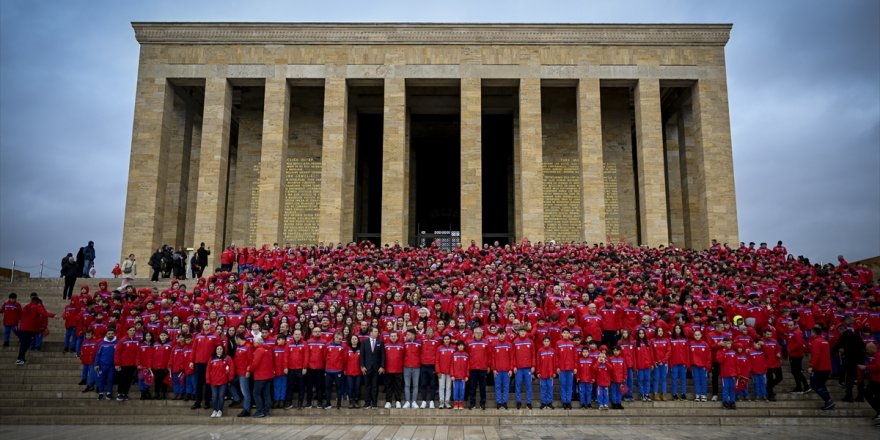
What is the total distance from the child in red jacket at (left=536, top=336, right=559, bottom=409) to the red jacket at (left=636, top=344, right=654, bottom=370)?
1.64m

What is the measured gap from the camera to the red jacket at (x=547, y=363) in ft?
39.2

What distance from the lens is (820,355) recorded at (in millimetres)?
12250

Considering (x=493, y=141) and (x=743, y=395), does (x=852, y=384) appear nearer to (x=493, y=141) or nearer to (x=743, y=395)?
(x=743, y=395)

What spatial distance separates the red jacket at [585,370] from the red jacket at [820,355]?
14.3 feet

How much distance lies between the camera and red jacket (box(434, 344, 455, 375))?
1200 centimetres

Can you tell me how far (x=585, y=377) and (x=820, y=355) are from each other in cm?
460

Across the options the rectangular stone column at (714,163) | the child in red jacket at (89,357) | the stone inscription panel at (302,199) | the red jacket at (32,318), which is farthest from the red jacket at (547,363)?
the stone inscription panel at (302,199)

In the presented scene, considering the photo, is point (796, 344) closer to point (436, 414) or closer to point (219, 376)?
point (436, 414)

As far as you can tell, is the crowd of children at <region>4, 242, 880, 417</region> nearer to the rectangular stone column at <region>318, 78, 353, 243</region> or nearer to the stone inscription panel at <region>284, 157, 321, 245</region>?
the rectangular stone column at <region>318, 78, 353, 243</region>

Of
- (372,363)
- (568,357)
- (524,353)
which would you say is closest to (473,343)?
(524,353)

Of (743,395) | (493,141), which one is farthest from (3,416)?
(493,141)

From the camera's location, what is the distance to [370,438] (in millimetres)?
10055

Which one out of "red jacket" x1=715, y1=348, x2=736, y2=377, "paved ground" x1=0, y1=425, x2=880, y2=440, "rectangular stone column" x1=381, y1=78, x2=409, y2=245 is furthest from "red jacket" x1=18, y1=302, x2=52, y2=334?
"red jacket" x1=715, y1=348, x2=736, y2=377

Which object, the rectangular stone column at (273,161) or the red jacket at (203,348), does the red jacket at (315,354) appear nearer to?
the red jacket at (203,348)
